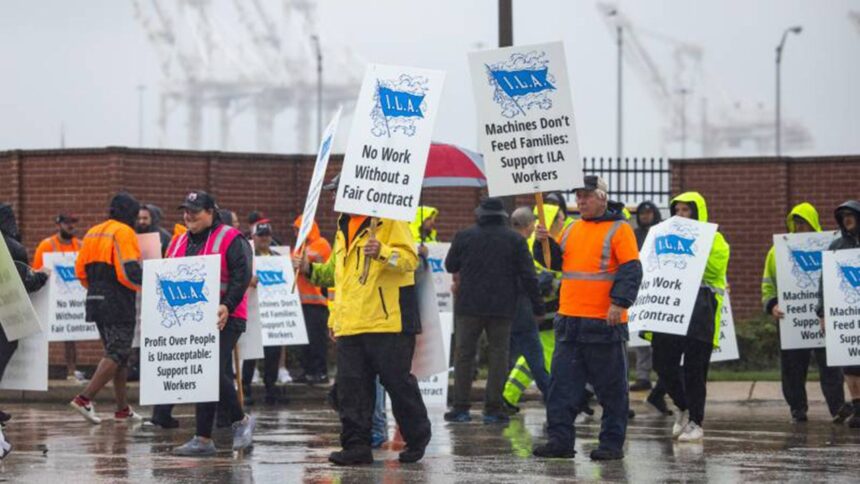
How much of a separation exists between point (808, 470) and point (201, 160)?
506 inches

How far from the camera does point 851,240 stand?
14227 mm

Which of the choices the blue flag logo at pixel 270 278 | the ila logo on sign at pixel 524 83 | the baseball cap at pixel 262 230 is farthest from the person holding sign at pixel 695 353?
the baseball cap at pixel 262 230

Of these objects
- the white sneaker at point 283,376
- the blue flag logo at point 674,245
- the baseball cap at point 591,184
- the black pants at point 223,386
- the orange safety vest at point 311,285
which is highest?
the baseball cap at point 591,184

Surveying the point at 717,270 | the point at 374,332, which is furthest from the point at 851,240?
the point at 374,332

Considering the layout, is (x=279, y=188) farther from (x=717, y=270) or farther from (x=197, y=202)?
(x=197, y=202)

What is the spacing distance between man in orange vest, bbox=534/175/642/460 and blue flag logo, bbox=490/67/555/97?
684mm

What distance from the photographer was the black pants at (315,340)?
1845cm

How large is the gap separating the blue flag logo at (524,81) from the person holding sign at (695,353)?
272cm

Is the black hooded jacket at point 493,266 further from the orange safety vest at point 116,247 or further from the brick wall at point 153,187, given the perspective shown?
the brick wall at point 153,187

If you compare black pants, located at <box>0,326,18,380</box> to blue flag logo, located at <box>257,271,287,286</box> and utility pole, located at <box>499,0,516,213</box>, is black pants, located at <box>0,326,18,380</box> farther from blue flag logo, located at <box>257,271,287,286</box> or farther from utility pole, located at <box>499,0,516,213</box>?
utility pole, located at <box>499,0,516,213</box>

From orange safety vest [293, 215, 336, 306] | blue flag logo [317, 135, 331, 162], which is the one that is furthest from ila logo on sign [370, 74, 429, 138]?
orange safety vest [293, 215, 336, 306]

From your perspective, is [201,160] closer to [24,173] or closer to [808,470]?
[24,173]

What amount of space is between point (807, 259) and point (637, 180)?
868 cm

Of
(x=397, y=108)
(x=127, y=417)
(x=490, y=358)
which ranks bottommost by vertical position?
(x=127, y=417)
